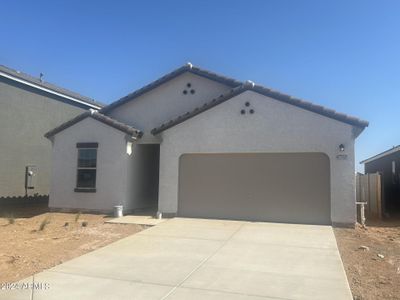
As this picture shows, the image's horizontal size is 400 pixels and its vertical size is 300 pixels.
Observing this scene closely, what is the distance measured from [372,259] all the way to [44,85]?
1795cm

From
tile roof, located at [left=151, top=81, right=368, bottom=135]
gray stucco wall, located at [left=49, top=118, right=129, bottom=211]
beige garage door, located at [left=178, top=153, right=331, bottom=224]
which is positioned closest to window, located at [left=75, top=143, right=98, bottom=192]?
gray stucco wall, located at [left=49, top=118, right=129, bottom=211]

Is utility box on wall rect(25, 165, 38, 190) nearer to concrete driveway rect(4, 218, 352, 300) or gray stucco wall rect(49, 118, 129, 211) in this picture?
gray stucco wall rect(49, 118, 129, 211)

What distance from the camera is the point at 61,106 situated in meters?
21.8

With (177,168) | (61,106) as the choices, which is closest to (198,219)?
(177,168)

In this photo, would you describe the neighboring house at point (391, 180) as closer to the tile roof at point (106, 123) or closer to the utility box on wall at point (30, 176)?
the tile roof at point (106, 123)

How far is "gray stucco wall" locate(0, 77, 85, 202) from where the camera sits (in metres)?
17.9

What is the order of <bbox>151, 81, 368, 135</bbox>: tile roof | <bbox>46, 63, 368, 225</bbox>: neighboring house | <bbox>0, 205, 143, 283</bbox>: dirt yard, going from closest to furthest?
<bbox>0, 205, 143, 283</bbox>: dirt yard
<bbox>151, 81, 368, 135</bbox>: tile roof
<bbox>46, 63, 368, 225</bbox>: neighboring house

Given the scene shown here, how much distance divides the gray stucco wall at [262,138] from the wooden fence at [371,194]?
3.15 metres

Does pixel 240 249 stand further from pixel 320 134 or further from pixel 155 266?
pixel 320 134

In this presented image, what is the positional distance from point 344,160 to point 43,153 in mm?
15374

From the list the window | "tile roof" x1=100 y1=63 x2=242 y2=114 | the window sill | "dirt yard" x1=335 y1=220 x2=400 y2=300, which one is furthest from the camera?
"tile roof" x1=100 y1=63 x2=242 y2=114

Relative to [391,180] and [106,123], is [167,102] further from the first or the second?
[391,180]

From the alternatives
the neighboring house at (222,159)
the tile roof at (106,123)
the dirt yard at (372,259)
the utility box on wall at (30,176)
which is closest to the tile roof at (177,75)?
the neighboring house at (222,159)

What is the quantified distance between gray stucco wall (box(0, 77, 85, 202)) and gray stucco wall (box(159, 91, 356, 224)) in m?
8.29
